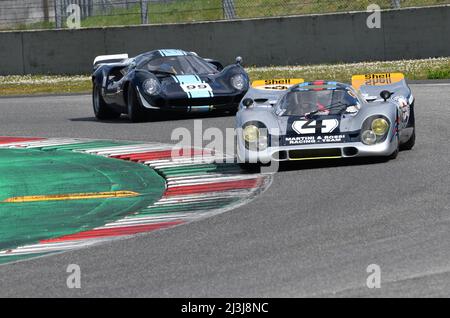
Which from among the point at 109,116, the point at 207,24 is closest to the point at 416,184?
the point at 109,116

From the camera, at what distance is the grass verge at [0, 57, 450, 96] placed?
20.8 meters

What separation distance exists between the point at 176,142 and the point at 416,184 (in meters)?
5.00

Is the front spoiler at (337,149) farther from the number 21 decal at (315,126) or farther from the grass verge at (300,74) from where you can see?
the grass verge at (300,74)

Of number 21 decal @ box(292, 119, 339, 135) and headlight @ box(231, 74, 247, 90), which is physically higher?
headlight @ box(231, 74, 247, 90)

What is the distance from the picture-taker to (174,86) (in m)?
16.3

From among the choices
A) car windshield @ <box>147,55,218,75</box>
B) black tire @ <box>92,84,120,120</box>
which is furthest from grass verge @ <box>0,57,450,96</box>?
black tire @ <box>92,84,120,120</box>

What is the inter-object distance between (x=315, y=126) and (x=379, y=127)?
2.00 ft

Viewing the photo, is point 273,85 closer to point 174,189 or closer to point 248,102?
point 248,102

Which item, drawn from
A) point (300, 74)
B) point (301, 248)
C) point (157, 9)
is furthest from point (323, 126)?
point (157, 9)

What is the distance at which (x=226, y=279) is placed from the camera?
21.5 feet

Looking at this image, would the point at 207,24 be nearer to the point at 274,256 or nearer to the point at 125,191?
the point at 125,191

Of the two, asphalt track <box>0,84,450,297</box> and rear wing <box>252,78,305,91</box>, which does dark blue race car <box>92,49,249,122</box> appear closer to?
rear wing <box>252,78,305,91</box>

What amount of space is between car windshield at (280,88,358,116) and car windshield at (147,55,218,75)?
16.2 ft
